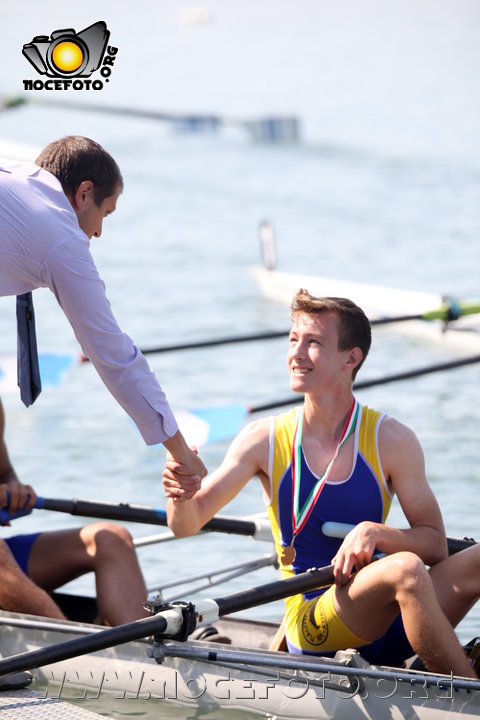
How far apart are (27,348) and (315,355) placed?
2.82ft

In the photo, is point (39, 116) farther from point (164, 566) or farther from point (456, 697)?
point (456, 697)

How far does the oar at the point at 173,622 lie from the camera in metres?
2.84

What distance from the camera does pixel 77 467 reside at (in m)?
8.28

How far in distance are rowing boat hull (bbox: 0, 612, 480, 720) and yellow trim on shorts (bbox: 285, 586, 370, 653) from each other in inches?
3.3

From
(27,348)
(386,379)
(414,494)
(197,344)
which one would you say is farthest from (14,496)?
(197,344)

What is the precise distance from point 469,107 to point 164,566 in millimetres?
23735

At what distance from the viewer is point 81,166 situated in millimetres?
2975

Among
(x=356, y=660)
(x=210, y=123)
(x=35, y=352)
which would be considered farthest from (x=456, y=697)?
(x=210, y=123)

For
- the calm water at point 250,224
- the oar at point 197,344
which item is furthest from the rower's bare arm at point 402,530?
the oar at point 197,344

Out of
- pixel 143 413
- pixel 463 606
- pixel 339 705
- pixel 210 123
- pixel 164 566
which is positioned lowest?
pixel 164 566

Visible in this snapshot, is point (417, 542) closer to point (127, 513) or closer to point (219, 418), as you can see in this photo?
point (127, 513)

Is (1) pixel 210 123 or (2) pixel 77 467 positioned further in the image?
(1) pixel 210 123

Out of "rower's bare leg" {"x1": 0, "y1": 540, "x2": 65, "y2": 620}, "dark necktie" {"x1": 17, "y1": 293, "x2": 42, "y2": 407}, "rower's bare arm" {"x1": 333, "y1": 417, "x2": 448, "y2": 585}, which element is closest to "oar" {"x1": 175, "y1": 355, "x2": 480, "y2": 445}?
"rower's bare leg" {"x1": 0, "y1": 540, "x2": 65, "y2": 620}

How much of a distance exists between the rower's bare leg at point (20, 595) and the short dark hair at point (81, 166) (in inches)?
55.4
